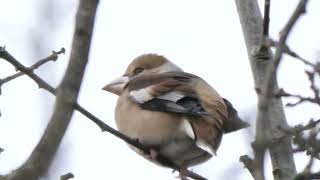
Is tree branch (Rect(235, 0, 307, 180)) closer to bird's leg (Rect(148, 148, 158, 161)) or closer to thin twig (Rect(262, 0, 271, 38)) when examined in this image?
thin twig (Rect(262, 0, 271, 38))

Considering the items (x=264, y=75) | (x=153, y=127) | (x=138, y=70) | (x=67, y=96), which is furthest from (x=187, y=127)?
(x=67, y=96)

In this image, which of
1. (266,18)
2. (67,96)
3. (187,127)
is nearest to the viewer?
(67,96)

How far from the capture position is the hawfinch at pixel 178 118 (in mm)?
4484

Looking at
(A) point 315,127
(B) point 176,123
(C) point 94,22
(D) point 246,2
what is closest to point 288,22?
(C) point 94,22

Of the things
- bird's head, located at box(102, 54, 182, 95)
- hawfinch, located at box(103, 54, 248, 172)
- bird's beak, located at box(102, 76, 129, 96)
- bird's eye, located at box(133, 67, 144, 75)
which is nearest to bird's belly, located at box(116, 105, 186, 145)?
hawfinch, located at box(103, 54, 248, 172)

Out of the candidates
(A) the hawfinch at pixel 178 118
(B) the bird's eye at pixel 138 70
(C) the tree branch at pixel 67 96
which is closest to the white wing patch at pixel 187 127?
(A) the hawfinch at pixel 178 118

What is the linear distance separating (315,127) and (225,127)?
6.44ft

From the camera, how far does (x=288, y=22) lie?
77.5 inches

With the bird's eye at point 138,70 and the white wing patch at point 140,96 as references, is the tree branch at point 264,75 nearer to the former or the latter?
the white wing patch at point 140,96

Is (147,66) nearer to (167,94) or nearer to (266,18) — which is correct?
(167,94)

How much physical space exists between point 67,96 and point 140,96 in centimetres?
312

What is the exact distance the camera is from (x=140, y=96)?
4934 millimetres

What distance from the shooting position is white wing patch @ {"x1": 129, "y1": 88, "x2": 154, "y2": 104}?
15.9 ft

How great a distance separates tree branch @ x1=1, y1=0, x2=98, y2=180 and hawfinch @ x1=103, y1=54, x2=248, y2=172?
251 centimetres
